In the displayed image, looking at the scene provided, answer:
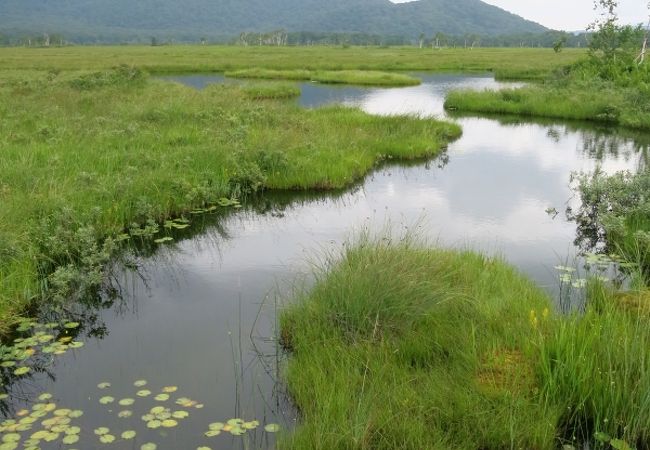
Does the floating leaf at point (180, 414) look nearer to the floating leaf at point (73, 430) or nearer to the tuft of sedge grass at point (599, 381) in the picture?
the floating leaf at point (73, 430)

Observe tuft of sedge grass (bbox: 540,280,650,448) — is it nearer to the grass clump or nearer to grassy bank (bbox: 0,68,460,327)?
grassy bank (bbox: 0,68,460,327)

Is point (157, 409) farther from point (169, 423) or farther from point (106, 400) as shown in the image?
point (106, 400)

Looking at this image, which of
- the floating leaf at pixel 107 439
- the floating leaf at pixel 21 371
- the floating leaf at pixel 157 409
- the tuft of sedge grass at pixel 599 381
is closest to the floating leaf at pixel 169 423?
the floating leaf at pixel 157 409

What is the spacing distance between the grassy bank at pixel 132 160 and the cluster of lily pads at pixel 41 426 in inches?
83.2

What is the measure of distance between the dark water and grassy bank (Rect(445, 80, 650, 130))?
5583 mm

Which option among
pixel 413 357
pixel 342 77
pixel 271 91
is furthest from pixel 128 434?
pixel 342 77

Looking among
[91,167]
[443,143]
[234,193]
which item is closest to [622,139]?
[443,143]

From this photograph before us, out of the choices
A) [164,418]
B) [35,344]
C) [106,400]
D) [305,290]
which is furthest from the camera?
[305,290]

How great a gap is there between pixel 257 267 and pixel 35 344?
3979mm

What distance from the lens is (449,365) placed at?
6.22m

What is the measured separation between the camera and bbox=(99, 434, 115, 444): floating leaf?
17.8 ft

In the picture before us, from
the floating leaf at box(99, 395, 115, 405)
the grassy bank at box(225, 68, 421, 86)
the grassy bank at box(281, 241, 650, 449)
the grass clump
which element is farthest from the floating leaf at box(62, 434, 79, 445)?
the grassy bank at box(225, 68, 421, 86)

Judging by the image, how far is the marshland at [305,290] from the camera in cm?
550

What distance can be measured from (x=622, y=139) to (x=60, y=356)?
23000mm
